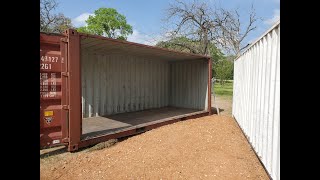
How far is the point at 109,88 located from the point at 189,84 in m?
4.17

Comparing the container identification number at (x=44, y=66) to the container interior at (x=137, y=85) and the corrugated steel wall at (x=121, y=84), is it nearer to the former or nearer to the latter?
the container interior at (x=137, y=85)

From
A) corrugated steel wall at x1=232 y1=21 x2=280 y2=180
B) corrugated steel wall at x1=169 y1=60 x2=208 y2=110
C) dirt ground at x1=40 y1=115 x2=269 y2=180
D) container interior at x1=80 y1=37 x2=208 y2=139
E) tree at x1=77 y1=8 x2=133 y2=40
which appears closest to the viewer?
corrugated steel wall at x1=232 y1=21 x2=280 y2=180

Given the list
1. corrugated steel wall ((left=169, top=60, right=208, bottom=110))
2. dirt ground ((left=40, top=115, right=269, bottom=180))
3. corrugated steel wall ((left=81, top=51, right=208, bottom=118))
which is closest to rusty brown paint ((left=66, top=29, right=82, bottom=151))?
dirt ground ((left=40, top=115, right=269, bottom=180))

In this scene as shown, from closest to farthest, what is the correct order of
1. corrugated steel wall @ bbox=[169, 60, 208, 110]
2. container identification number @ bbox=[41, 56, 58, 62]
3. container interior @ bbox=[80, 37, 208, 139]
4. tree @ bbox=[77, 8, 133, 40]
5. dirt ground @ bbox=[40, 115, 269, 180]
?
dirt ground @ bbox=[40, 115, 269, 180] < container identification number @ bbox=[41, 56, 58, 62] < container interior @ bbox=[80, 37, 208, 139] < corrugated steel wall @ bbox=[169, 60, 208, 110] < tree @ bbox=[77, 8, 133, 40]

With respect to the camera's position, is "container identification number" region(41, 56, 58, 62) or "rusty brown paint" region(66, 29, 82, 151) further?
"rusty brown paint" region(66, 29, 82, 151)

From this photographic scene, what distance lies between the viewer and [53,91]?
5.56 meters

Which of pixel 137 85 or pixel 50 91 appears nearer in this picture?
pixel 50 91

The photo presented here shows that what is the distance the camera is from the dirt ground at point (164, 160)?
4.40m

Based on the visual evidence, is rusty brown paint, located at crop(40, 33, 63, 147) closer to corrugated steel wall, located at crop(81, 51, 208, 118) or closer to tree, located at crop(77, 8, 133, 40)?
corrugated steel wall, located at crop(81, 51, 208, 118)

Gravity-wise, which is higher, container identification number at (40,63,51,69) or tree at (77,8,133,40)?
tree at (77,8,133,40)

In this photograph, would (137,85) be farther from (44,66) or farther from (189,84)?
(44,66)

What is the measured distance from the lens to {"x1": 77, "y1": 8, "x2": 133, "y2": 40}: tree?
160ft

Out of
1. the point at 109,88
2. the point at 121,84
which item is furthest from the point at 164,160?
the point at 121,84
